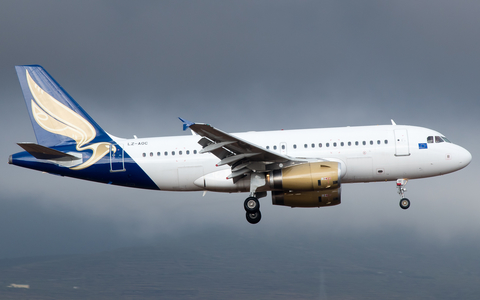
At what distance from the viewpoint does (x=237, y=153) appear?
25.3 metres

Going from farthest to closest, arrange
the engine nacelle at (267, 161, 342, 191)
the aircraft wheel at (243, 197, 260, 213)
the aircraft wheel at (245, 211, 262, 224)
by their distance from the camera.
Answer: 1. the aircraft wheel at (245, 211, 262, 224)
2. the aircraft wheel at (243, 197, 260, 213)
3. the engine nacelle at (267, 161, 342, 191)

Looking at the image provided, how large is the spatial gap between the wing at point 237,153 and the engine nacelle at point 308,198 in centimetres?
221

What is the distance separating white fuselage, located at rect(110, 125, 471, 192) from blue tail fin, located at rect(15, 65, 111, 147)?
10.2ft

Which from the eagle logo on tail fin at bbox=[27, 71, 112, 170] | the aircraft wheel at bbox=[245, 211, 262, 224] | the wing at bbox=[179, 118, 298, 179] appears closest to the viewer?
the wing at bbox=[179, 118, 298, 179]

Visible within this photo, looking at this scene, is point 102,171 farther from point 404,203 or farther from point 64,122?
point 404,203

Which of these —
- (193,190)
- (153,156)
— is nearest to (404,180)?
(193,190)

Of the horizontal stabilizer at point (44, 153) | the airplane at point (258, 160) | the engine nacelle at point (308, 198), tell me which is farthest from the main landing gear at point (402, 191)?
the horizontal stabilizer at point (44, 153)

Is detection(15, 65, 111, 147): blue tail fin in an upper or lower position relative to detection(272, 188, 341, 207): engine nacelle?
upper

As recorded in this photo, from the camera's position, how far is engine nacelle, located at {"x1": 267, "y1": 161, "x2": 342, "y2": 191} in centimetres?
2473

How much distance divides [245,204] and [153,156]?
6.09 meters

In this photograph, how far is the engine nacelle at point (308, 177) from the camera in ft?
81.1

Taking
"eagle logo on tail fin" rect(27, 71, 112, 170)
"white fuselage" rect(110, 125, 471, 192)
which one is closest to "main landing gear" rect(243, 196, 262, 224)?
"white fuselage" rect(110, 125, 471, 192)

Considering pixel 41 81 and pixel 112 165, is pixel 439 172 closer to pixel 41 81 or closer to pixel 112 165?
pixel 112 165

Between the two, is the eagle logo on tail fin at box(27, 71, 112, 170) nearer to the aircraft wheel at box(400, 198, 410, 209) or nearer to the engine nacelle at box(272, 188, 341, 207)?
the engine nacelle at box(272, 188, 341, 207)
